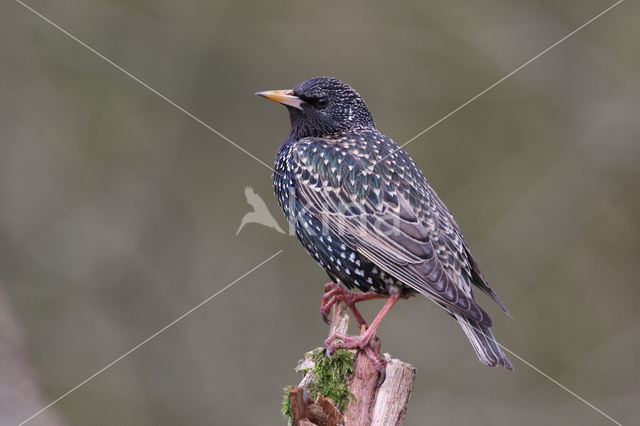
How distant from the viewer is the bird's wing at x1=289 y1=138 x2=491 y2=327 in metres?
4.20

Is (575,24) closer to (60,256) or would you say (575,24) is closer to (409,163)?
(409,163)

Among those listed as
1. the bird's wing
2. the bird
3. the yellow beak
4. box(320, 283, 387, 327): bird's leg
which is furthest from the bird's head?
the bird

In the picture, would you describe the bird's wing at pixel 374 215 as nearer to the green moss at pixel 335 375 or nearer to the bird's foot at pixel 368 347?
the bird's foot at pixel 368 347

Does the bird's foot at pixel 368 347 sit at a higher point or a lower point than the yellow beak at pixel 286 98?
lower

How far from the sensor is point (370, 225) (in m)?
4.43

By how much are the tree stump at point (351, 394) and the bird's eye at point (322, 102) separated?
1.55 meters

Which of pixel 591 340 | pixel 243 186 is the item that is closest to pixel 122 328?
pixel 243 186

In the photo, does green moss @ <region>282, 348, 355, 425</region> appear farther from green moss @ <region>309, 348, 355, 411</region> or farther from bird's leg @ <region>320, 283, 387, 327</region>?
bird's leg @ <region>320, 283, 387, 327</region>

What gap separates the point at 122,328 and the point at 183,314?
58cm

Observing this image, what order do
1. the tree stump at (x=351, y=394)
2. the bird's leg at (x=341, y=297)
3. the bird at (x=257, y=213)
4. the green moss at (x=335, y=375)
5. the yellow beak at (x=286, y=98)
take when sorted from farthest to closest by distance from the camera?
1. the bird at (x=257, y=213)
2. the yellow beak at (x=286, y=98)
3. the bird's leg at (x=341, y=297)
4. the green moss at (x=335, y=375)
5. the tree stump at (x=351, y=394)

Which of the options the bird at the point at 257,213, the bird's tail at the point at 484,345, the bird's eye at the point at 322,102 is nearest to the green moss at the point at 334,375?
the bird's tail at the point at 484,345

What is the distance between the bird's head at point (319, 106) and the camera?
492cm

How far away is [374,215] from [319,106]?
89 cm

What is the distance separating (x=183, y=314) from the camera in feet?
24.0
